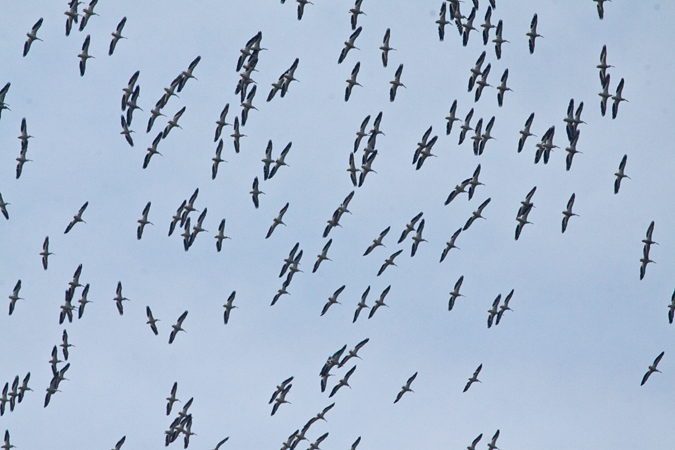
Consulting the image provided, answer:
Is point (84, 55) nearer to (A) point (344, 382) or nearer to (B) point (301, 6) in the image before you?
(B) point (301, 6)

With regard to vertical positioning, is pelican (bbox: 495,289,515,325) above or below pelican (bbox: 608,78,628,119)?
below

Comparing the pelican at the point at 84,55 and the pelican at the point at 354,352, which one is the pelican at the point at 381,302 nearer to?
the pelican at the point at 354,352

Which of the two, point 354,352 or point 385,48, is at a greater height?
point 385,48

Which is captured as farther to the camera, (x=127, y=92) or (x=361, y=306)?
(x=361, y=306)

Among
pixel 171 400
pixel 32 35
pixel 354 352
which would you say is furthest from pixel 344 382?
pixel 32 35

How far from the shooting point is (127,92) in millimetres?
65062

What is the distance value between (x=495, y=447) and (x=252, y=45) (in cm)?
2626

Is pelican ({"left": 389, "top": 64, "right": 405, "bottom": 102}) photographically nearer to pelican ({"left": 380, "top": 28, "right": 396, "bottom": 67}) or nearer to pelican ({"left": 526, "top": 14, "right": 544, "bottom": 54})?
pelican ({"left": 380, "top": 28, "right": 396, "bottom": 67})

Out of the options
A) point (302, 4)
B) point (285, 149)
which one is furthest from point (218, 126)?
point (302, 4)

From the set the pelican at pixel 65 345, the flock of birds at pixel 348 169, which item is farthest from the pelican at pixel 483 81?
the pelican at pixel 65 345

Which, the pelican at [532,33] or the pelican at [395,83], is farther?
the pelican at [395,83]

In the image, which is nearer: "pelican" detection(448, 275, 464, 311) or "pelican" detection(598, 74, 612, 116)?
"pelican" detection(598, 74, 612, 116)

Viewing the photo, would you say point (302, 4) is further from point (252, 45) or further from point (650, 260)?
point (650, 260)

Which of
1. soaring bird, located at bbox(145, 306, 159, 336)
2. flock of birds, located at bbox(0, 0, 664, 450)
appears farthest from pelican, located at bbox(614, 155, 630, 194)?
soaring bird, located at bbox(145, 306, 159, 336)
